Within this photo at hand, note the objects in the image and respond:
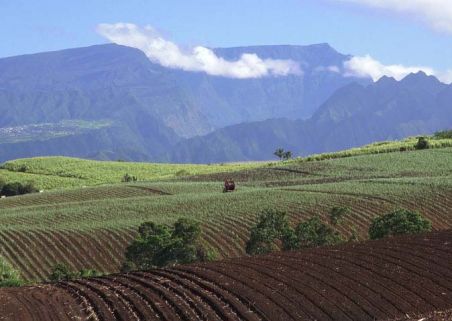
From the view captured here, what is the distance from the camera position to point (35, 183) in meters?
136

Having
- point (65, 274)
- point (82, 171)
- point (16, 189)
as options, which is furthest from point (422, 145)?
point (65, 274)

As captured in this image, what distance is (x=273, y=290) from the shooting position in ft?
99.2

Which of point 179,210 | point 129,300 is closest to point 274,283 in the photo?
point 129,300

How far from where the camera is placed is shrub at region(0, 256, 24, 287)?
156 feet

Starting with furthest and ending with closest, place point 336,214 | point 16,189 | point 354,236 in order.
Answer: point 16,189 → point 336,214 → point 354,236

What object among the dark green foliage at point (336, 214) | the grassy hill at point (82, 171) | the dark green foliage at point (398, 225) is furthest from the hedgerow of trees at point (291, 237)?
the grassy hill at point (82, 171)

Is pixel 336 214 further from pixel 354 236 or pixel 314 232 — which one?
pixel 314 232

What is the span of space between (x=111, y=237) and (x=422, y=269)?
106 feet

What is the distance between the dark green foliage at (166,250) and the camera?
50.0 m

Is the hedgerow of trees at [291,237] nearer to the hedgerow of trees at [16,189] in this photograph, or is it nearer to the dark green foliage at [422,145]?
the hedgerow of trees at [16,189]

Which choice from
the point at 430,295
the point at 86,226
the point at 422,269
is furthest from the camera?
the point at 86,226

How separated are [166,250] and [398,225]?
14.0m

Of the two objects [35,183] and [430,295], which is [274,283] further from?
[35,183]

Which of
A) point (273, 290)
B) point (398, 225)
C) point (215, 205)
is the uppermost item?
point (273, 290)
